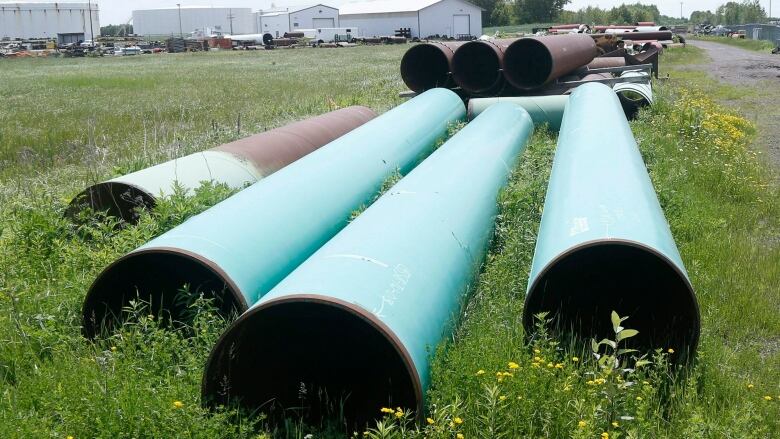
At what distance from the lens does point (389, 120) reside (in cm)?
745

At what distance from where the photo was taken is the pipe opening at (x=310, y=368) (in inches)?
130

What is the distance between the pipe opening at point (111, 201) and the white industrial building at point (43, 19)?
6600 cm

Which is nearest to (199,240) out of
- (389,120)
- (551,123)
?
(389,120)

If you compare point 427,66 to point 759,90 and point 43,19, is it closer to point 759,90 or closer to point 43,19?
point 759,90

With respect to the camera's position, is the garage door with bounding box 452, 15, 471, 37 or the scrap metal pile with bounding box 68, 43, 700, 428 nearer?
the scrap metal pile with bounding box 68, 43, 700, 428

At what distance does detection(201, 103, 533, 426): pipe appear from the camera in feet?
10.0

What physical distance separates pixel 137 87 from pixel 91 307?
681 inches

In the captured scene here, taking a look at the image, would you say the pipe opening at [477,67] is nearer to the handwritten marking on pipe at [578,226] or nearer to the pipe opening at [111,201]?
the pipe opening at [111,201]

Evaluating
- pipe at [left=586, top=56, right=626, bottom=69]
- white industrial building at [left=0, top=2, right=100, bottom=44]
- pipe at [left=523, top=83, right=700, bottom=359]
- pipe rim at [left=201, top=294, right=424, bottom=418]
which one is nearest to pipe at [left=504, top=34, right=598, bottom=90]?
pipe at [left=586, top=56, right=626, bottom=69]

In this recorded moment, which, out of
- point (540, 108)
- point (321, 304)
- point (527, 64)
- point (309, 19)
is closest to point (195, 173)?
point (321, 304)

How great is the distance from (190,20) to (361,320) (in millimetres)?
89518

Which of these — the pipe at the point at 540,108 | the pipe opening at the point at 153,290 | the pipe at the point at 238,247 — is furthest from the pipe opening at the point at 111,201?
the pipe at the point at 540,108

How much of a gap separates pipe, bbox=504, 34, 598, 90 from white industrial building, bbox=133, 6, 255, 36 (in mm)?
77754

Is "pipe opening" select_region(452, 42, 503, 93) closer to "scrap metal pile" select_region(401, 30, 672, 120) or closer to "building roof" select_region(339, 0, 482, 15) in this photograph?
"scrap metal pile" select_region(401, 30, 672, 120)
